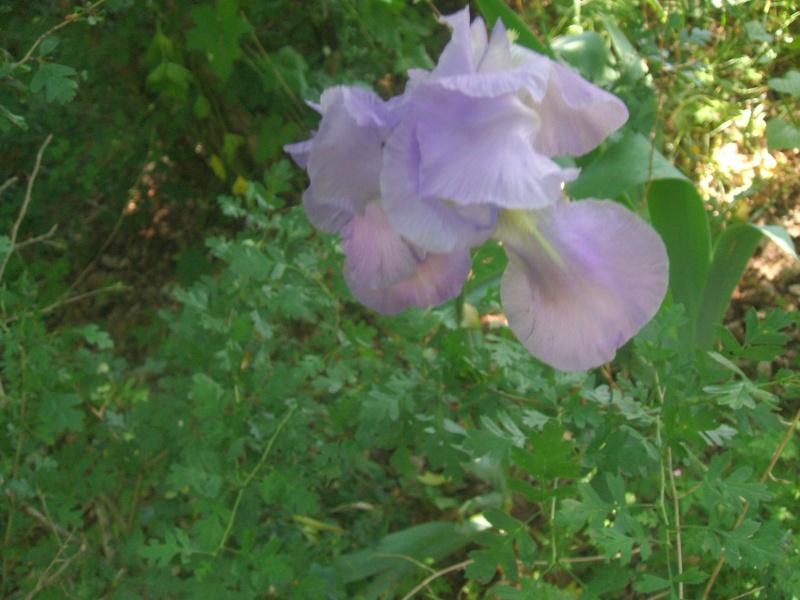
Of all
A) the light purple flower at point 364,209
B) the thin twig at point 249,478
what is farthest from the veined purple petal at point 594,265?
the thin twig at point 249,478

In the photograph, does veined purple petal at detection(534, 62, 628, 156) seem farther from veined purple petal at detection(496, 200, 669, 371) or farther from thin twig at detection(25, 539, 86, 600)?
thin twig at detection(25, 539, 86, 600)

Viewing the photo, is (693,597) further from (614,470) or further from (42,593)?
(42,593)

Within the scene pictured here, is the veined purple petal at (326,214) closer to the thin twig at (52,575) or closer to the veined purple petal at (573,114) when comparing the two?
the veined purple petal at (573,114)

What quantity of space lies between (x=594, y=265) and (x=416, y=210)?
14 cm

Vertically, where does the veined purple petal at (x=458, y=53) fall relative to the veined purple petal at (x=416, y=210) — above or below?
above

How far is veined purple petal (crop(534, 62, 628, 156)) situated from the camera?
51cm

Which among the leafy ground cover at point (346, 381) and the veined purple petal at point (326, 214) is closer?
the veined purple petal at point (326, 214)

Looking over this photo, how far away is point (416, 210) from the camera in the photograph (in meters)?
0.48

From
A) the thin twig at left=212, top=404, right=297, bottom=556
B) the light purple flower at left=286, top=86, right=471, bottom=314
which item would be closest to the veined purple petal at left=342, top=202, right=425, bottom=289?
the light purple flower at left=286, top=86, right=471, bottom=314

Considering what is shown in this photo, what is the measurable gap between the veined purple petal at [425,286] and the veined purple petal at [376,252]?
0.02m

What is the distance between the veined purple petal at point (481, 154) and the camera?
0.45 metres

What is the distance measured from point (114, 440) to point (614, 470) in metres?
0.78

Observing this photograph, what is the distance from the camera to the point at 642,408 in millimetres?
760

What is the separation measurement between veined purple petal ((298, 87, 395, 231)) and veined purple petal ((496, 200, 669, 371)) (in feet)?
0.34
